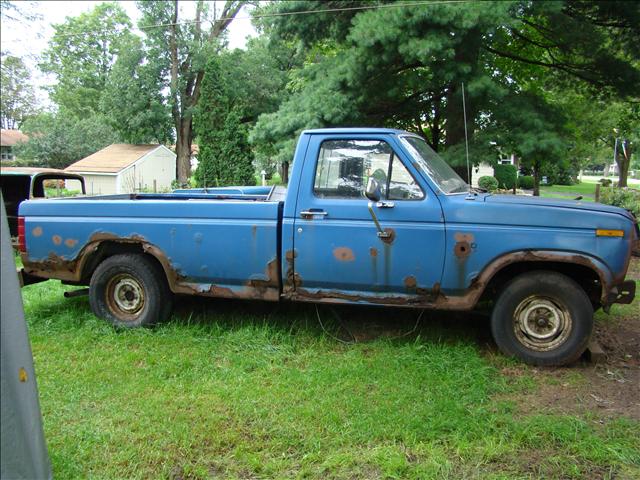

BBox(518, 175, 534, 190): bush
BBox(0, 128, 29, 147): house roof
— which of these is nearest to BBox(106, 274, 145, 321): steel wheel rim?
BBox(518, 175, 534, 190): bush

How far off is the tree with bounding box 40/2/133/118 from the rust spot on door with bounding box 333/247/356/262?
47880mm

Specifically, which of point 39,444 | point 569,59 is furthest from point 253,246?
point 569,59

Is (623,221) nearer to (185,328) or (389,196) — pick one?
(389,196)

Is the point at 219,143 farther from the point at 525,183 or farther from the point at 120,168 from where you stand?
the point at 525,183

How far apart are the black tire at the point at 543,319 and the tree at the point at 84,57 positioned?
48.8m

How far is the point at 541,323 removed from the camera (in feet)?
14.5

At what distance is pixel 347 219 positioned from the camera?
4.58 metres

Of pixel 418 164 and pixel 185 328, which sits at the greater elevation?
pixel 418 164

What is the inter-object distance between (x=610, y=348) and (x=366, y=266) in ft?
8.14

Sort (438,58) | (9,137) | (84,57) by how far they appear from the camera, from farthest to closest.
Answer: (9,137), (84,57), (438,58)

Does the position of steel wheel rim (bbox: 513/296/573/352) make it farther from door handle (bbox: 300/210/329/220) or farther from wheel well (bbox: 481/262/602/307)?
door handle (bbox: 300/210/329/220)

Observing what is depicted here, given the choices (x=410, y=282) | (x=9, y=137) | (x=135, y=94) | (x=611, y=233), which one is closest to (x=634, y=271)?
(x=611, y=233)

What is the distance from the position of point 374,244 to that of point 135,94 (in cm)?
3080

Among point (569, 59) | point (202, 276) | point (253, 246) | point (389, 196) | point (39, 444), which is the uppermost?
point (569, 59)
